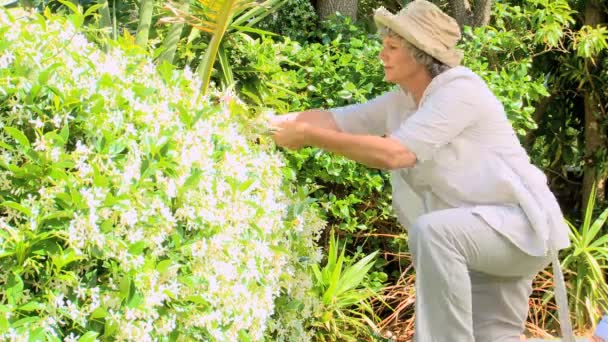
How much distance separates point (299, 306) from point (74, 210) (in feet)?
4.13

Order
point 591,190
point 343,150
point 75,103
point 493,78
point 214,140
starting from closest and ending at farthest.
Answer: point 75,103 < point 214,140 < point 343,150 < point 493,78 < point 591,190

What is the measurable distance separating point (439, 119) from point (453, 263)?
51 cm

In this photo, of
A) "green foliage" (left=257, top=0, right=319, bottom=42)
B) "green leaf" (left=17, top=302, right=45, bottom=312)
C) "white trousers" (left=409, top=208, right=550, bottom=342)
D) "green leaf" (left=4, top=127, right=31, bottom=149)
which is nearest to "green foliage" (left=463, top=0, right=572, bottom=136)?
"green foliage" (left=257, top=0, right=319, bottom=42)

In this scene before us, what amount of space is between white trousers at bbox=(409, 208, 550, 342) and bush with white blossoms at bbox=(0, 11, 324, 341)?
0.57 m

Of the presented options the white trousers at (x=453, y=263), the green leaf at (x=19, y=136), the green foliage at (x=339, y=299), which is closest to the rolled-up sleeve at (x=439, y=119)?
the white trousers at (x=453, y=263)

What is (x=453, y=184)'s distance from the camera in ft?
10.9

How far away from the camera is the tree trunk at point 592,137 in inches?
241

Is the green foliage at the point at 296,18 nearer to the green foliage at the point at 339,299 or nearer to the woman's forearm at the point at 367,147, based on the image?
the green foliage at the point at 339,299

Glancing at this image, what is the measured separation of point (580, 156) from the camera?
→ 6.48 meters

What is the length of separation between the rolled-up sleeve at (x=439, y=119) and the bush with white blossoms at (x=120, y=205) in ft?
2.00

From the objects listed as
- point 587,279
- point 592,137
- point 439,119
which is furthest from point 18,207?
point 592,137

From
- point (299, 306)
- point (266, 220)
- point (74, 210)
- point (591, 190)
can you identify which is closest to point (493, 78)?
point (591, 190)

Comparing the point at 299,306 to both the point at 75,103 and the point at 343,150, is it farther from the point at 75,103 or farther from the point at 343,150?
the point at 75,103

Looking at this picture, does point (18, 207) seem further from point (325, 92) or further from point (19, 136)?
point (325, 92)
